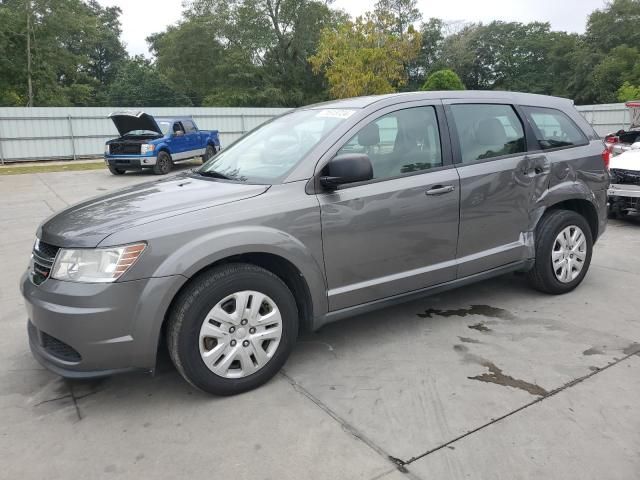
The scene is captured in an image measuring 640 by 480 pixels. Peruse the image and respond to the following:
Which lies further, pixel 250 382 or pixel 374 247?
pixel 374 247

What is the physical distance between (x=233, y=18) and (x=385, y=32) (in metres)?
19.3

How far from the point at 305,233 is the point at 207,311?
73cm

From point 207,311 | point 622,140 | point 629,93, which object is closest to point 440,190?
point 207,311

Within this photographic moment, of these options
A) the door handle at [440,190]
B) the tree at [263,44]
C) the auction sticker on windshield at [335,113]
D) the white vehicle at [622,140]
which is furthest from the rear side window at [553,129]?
the tree at [263,44]

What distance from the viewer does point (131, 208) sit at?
9.95 feet

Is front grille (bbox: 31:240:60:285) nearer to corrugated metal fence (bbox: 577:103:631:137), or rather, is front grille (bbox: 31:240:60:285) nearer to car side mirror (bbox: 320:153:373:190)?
car side mirror (bbox: 320:153:373:190)

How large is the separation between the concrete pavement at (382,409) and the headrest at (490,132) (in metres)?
1.36

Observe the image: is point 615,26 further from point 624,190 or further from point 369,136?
point 369,136

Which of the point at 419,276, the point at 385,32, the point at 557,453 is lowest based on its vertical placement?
the point at 557,453

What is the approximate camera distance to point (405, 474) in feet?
7.64

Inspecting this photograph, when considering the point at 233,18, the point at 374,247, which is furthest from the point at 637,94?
the point at 374,247

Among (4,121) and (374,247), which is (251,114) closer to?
(4,121)

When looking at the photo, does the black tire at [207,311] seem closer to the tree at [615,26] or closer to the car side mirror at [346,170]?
the car side mirror at [346,170]

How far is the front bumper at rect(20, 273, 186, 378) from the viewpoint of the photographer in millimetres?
2646
